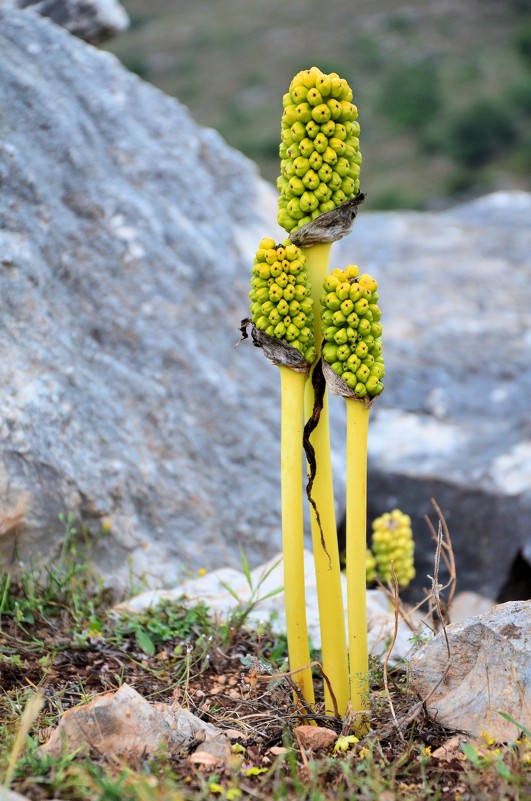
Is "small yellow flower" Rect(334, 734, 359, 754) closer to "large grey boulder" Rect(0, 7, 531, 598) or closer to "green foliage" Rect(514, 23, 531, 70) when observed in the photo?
"large grey boulder" Rect(0, 7, 531, 598)

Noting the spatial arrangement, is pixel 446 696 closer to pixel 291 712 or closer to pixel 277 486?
pixel 291 712

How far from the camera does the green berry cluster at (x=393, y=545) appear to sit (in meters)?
3.91

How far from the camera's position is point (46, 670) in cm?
251

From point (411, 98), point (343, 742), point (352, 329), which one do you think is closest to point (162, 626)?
point (343, 742)

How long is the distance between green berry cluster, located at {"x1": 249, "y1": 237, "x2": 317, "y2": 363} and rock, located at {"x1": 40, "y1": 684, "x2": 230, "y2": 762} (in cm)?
100

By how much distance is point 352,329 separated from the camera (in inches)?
86.1

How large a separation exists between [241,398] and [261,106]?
26273 millimetres

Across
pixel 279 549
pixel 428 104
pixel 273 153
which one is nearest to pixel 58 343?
pixel 279 549

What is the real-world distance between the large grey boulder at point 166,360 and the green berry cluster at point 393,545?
34 centimetres

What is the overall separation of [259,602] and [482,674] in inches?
43.8

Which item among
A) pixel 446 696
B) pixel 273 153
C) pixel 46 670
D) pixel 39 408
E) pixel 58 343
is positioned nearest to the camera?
pixel 446 696

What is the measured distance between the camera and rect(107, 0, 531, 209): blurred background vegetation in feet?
73.7

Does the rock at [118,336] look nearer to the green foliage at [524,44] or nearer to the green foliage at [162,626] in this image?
the green foliage at [162,626]

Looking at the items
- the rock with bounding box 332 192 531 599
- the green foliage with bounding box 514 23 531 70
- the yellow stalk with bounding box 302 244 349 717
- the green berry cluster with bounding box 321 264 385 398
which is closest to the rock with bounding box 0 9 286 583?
the rock with bounding box 332 192 531 599
